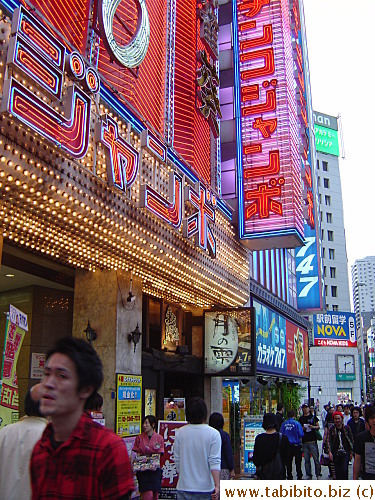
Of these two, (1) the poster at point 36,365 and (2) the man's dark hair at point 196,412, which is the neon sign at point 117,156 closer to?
(2) the man's dark hair at point 196,412

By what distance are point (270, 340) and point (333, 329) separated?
30349mm

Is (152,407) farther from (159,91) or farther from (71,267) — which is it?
(159,91)

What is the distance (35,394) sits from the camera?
3717 millimetres

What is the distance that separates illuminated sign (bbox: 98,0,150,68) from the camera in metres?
10.2

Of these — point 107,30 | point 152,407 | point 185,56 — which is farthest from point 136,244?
point 185,56

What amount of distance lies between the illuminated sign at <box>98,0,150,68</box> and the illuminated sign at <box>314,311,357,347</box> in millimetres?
40821

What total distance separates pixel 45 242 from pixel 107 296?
2.11 metres

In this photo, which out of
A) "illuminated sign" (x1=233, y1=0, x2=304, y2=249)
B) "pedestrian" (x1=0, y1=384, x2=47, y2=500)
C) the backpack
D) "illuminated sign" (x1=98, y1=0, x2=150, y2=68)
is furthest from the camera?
"illuminated sign" (x1=233, y1=0, x2=304, y2=249)

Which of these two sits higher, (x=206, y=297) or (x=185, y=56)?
(x=185, y=56)

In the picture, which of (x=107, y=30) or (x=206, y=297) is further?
(x=206, y=297)

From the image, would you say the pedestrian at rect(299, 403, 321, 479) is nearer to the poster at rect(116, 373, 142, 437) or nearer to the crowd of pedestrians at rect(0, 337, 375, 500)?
the poster at rect(116, 373, 142, 437)

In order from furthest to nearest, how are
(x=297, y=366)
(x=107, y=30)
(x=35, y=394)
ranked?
(x=297, y=366) < (x=107, y=30) < (x=35, y=394)

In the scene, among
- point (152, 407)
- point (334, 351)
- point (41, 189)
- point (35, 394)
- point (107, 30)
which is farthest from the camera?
point (334, 351)

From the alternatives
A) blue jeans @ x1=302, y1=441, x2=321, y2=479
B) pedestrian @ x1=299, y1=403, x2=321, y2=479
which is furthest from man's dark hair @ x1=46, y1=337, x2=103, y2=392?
blue jeans @ x1=302, y1=441, x2=321, y2=479
